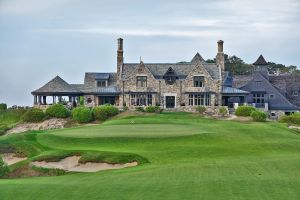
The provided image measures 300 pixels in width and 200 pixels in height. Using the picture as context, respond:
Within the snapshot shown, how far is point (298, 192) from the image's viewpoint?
27797 mm

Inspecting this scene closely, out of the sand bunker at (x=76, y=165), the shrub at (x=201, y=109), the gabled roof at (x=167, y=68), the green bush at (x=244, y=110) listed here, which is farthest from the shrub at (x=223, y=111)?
the sand bunker at (x=76, y=165)

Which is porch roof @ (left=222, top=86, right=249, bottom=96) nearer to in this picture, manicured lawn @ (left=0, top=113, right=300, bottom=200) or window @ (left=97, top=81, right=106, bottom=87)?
manicured lawn @ (left=0, top=113, right=300, bottom=200)

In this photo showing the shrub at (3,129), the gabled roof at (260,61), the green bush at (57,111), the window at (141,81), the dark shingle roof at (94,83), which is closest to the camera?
the shrub at (3,129)

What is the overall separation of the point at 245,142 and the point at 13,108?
154ft

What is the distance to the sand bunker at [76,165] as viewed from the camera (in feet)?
142

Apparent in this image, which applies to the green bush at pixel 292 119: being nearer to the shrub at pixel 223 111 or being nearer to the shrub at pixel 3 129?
the shrub at pixel 223 111

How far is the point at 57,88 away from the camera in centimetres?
9262

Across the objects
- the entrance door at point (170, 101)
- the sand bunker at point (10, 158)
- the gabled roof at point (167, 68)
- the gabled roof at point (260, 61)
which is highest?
the gabled roof at point (260, 61)

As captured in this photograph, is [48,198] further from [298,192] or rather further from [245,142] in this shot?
[245,142]

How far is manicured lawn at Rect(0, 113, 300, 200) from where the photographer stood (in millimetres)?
28812

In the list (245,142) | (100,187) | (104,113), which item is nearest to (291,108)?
(104,113)

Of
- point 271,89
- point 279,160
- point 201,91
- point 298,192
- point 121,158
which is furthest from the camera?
point 271,89

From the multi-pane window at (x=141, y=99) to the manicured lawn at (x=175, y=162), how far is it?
604 inches

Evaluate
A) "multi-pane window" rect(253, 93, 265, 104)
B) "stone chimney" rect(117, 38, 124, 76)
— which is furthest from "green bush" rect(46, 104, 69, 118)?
"multi-pane window" rect(253, 93, 265, 104)
